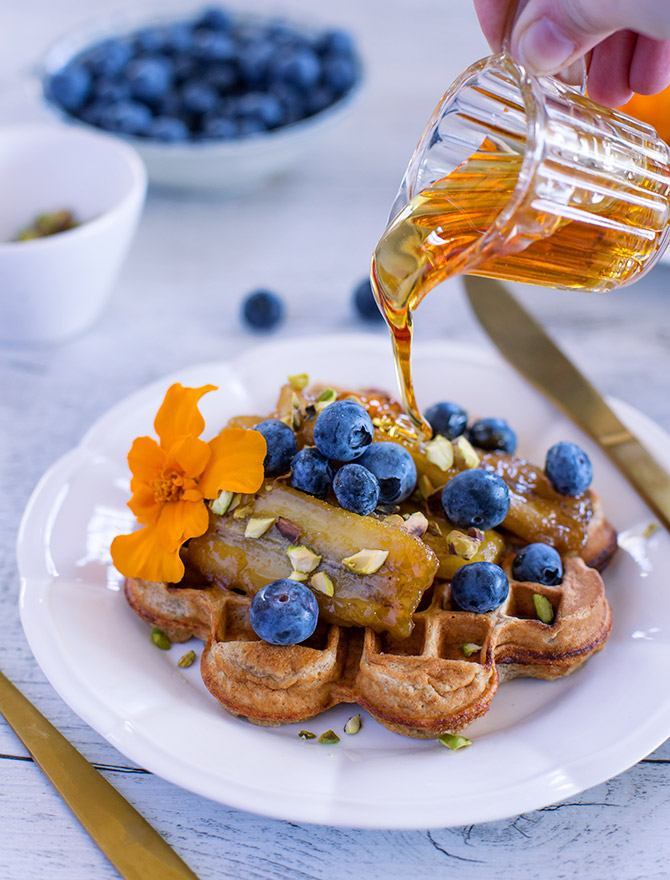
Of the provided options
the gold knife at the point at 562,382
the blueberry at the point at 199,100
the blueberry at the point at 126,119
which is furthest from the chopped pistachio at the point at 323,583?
the blueberry at the point at 199,100

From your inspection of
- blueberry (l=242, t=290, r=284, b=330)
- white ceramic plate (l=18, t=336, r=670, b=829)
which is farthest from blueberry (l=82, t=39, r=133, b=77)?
white ceramic plate (l=18, t=336, r=670, b=829)

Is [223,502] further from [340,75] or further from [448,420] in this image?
[340,75]

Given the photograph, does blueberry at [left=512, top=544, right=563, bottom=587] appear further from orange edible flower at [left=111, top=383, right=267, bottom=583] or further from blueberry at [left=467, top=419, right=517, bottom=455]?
orange edible flower at [left=111, top=383, right=267, bottom=583]

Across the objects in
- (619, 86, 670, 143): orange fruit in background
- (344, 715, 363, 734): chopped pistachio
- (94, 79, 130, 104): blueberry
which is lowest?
(94, 79, 130, 104): blueberry

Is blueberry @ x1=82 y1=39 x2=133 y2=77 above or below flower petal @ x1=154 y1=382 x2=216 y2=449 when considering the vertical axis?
below

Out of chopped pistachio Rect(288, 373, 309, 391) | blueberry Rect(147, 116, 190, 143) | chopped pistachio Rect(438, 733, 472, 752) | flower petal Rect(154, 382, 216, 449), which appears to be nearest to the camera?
chopped pistachio Rect(438, 733, 472, 752)

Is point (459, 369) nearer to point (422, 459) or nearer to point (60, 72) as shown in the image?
point (422, 459)

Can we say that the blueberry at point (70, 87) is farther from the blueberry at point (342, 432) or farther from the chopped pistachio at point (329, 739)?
the chopped pistachio at point (329, 739)

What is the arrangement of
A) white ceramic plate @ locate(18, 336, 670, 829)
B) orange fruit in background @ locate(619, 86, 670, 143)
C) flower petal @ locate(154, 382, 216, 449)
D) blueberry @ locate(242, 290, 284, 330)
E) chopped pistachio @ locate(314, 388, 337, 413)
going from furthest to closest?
1. blueberry @ locate(242, 290, 284, 330)
2. orange fruit in background @ locate(619, 86, 670, 143)
3. chopped pistachio @ locate(314, 388, 337, 413)
4. flower petal @ locate(154, 382, 216, 449)
5. white ceramic plate @ locate(18, 336, 670, 829)

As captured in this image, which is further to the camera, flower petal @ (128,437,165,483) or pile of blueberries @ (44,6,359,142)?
pile of blueberries @ (44,6,359,142)
